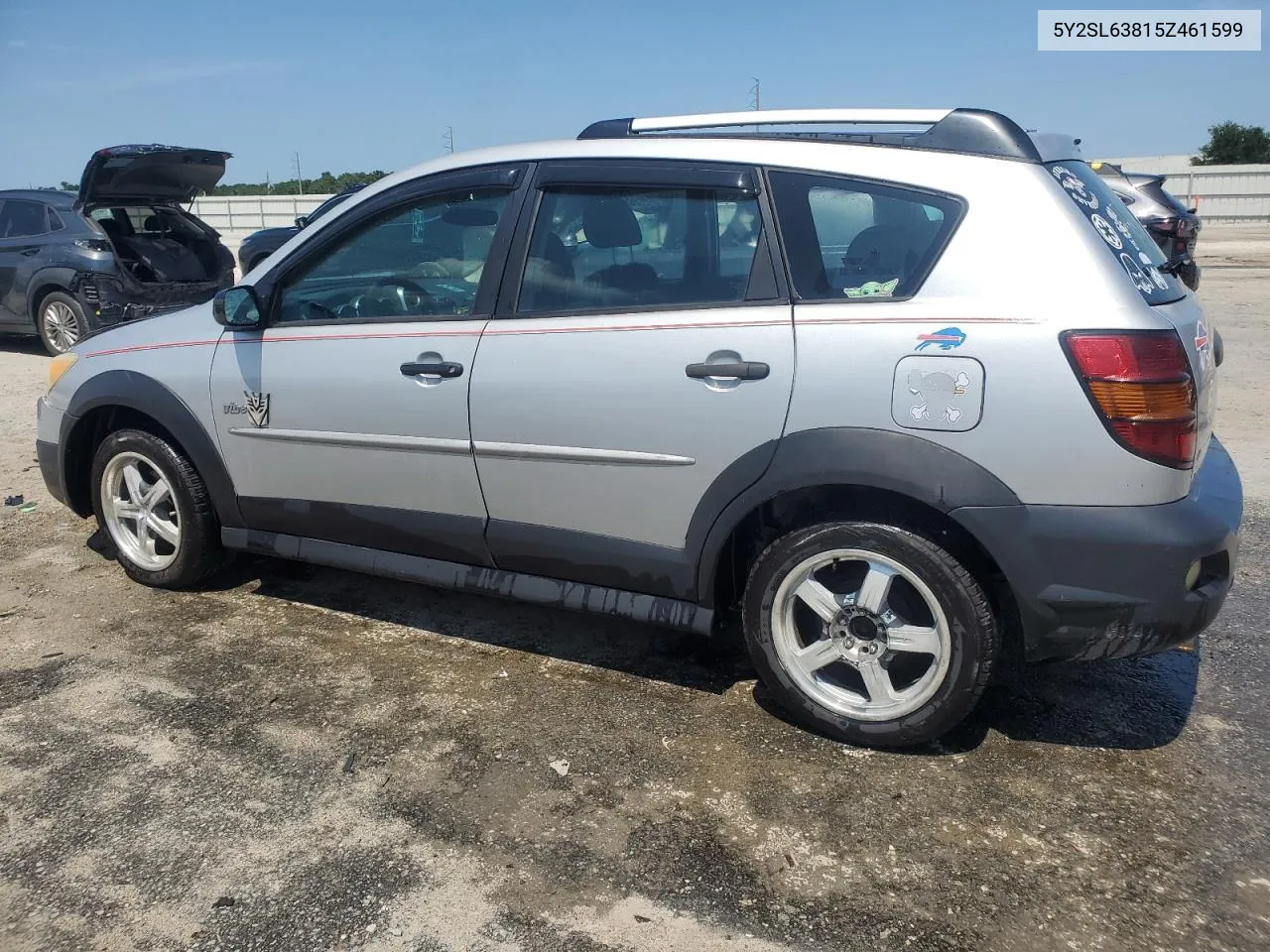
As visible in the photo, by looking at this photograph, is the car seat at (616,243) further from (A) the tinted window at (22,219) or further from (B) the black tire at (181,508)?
(A) the tinted window at (22,219)

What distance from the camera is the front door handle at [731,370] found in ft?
9.95

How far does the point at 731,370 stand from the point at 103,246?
904 cm

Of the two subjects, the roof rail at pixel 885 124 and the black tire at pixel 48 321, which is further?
the black tire at pixel 48 321

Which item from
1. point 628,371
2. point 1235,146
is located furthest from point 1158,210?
point 1235,146

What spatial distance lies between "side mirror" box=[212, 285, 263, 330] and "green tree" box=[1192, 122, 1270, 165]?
55.0 m

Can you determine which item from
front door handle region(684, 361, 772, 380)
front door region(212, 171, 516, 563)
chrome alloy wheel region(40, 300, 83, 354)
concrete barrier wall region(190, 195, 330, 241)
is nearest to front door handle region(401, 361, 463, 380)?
front door region(212, 171, 516, 563)

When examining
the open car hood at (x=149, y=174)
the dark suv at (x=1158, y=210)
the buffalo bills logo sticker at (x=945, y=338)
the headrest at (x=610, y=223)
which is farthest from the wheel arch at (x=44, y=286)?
the dark suv at (x=1158, y=210)

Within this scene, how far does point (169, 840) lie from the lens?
2760 mm

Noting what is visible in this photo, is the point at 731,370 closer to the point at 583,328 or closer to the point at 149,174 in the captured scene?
the point at 583,328

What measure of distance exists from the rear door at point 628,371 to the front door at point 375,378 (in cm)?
13

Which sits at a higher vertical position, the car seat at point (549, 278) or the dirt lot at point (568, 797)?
the car seat at point (549, 278)

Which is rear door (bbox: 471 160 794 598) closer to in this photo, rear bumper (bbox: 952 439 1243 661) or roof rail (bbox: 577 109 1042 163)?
roof rail (bbox: 577 109 1042 163)

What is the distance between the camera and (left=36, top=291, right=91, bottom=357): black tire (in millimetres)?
10164

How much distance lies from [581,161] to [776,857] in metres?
2.27
